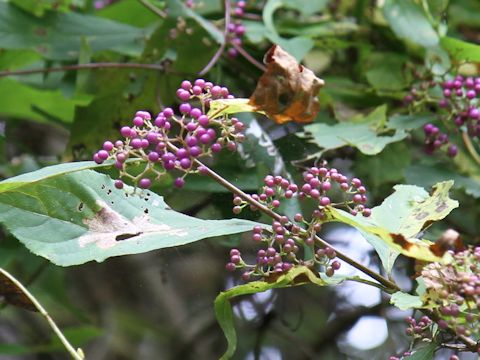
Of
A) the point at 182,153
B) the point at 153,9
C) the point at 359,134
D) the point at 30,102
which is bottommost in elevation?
the point at 30,102

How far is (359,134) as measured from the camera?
4.44 ft

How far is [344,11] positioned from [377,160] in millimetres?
401

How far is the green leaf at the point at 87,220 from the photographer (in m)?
0.87

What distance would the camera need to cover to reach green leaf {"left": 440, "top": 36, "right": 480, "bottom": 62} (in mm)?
1358

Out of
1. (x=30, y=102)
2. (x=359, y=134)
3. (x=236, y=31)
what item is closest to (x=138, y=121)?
(x=359, y=134)

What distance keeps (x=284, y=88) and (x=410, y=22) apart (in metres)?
0.60

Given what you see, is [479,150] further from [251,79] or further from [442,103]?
[251,79]

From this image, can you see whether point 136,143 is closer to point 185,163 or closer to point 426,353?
point 185,163

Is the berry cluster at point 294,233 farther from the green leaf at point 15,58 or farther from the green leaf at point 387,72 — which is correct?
the green leaf at point 15,58

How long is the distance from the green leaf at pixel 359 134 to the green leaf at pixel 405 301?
47 cm

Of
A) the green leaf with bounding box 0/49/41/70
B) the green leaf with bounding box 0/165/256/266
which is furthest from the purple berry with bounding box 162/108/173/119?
the green leaf with bounding box 0/49/41/70

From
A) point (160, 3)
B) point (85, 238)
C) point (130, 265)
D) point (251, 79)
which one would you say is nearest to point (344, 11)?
point (251, 79)

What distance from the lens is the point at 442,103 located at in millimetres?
1319

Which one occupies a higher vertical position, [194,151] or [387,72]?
[194,151]
